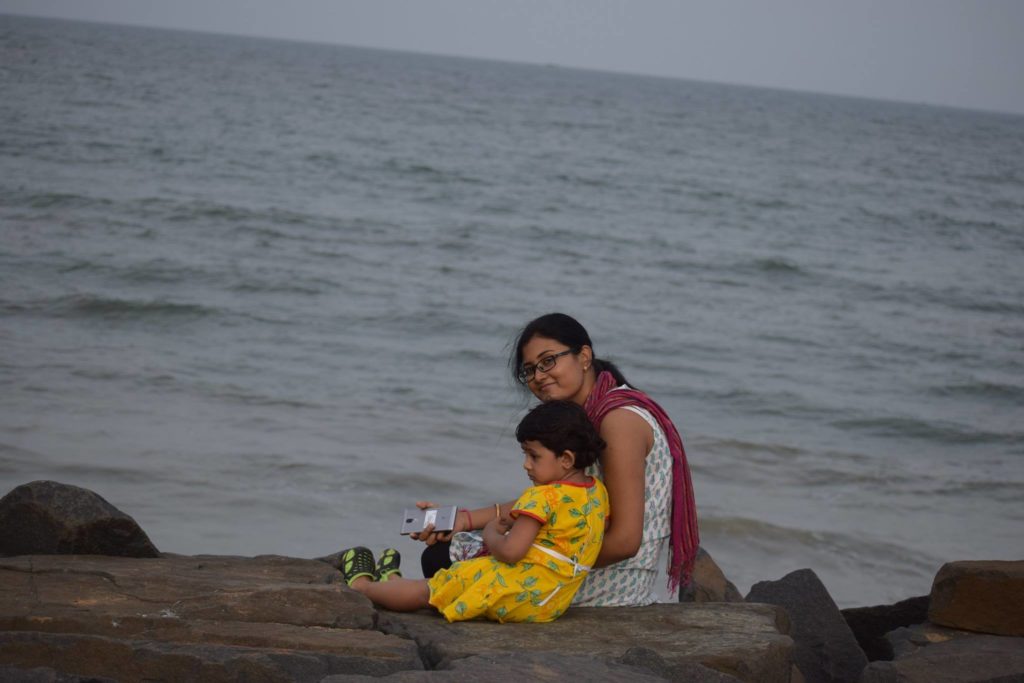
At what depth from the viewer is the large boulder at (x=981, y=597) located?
4277mm

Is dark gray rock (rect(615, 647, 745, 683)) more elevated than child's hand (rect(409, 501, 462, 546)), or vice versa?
child's hand (rect(409, 501, 462, 546))

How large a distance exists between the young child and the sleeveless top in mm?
231

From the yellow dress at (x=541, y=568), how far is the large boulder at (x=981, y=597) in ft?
5.09

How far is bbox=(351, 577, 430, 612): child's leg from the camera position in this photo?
3.87m

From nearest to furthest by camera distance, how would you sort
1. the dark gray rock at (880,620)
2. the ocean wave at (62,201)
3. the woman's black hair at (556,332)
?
1. the woman's black hair at (556,332)
2. the dark gray rock at (880,620)
3. the ocean wave at (62,201)

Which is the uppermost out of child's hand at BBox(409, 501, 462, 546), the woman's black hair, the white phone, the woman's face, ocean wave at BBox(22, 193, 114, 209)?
ocean wave at BBox(22, 193, 114, 209)

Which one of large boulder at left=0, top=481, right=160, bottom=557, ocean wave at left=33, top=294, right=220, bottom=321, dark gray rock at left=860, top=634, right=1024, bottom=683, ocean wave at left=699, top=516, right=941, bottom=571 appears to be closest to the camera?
dark gray rock at left=860, top=634, right=1024, bottom=683

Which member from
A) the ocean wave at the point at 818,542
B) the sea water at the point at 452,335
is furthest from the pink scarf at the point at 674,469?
the ocean wave at the point at 818,542

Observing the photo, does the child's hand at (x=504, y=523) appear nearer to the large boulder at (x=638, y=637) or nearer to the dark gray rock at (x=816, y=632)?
the large boulder at (x=638, y=637)

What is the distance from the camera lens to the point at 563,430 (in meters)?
3.68

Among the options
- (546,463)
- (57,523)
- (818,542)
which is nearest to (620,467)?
(546,463)

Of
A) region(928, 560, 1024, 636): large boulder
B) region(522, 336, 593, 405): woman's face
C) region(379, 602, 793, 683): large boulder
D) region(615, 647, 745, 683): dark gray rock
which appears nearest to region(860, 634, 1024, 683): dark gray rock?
region(928, 560, 1024, 636): large boulder

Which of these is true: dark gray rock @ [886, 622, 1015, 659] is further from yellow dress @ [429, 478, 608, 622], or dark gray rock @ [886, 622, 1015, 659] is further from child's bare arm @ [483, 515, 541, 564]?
child's bare arm @ [483, 515, 541, 564]

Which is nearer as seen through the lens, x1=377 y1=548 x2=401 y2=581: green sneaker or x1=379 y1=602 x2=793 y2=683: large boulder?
x1=379 y1=602 x2=793 y2=683: large boulder
